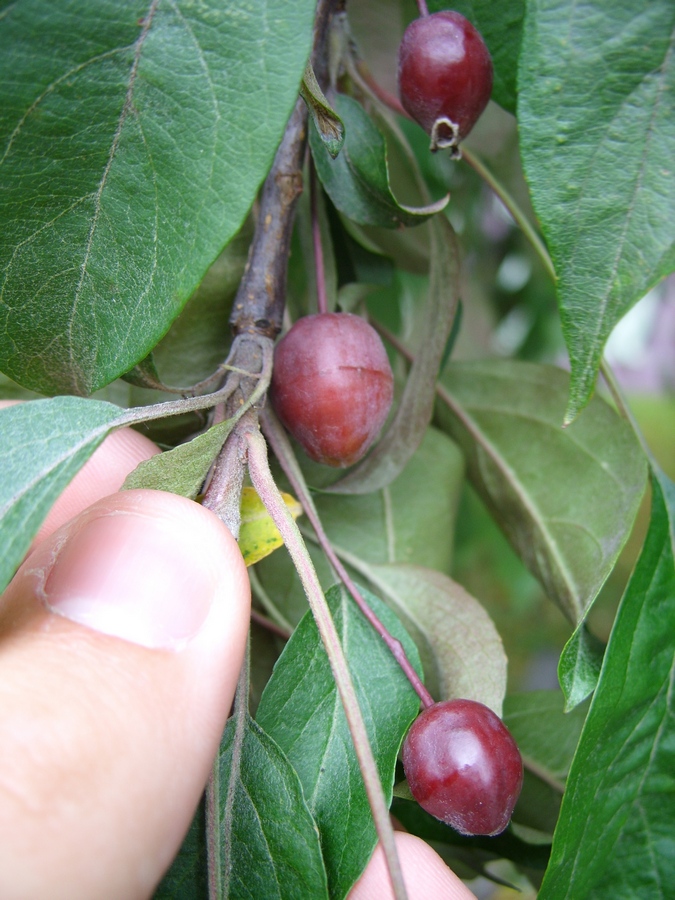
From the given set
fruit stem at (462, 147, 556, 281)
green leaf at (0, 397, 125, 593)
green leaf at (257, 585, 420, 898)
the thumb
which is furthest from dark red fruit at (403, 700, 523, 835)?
fruit stem at (462, 147, 556, 281)

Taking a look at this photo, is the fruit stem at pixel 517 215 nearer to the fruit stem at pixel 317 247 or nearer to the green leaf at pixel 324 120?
the fruit stem at pixel 317 247

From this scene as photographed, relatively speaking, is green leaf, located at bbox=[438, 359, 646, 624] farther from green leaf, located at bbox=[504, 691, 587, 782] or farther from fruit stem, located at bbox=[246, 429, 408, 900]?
fruit stem, located at bbox=[246, 429, 408, 900]

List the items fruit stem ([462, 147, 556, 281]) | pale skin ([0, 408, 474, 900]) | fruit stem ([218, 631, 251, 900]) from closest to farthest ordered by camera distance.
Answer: pale skin ([0, 408, 474, 900]) → fruit stem ([218, 631, 251, 900]) → fruit stem ([462, 147, 556, 281])

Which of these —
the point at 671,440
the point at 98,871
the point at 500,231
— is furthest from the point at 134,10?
the point at 671,440

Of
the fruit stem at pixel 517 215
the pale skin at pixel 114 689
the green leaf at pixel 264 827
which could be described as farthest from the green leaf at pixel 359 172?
the green leaf at pixel 264 827

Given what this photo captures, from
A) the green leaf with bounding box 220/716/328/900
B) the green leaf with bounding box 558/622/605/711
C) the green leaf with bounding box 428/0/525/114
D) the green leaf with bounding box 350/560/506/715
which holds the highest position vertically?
the green leaf with bounding box 428/0/525/114

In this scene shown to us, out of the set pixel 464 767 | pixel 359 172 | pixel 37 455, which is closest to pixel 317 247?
pixel 359 172

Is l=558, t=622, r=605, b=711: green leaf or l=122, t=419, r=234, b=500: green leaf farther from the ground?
l=122, t=419, r=234, b=500: green leaf
